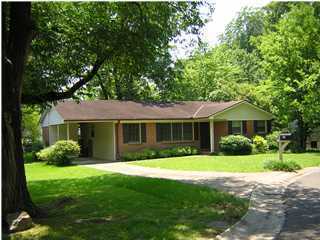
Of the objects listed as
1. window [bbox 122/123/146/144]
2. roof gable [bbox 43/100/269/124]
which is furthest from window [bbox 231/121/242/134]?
window [bbox 122/123/146/144]

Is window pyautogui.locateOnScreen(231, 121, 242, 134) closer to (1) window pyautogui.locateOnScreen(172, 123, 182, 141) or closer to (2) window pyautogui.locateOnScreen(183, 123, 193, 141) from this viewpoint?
(2) window pyautogui.locateOnScreen(183, 123, 193, 141)

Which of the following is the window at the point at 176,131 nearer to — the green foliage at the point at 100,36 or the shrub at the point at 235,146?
the shrub at the point at 235,146

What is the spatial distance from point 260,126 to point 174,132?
7320 mm

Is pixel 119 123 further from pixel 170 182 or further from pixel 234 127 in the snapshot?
pixel 170 182

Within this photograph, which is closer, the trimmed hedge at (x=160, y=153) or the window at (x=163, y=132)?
the trimmed hedge at (x=160, y=153)

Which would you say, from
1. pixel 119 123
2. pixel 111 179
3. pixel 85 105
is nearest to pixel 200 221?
pixel 111 179

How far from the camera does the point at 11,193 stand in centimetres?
895

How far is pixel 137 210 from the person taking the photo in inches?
389

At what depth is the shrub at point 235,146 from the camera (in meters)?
28.4

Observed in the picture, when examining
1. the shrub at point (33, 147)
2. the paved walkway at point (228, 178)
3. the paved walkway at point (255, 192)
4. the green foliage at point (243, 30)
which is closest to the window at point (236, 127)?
the paved walkway at point (255, 192)

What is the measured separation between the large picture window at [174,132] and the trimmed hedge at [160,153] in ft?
3.31

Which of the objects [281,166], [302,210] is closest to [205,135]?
[281,166]

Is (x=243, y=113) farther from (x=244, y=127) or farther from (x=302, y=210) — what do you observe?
(x=302, y=210)

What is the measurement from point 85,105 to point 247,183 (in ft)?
59.3
